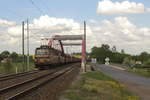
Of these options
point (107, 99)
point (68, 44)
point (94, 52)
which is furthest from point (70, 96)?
point (94, 52)

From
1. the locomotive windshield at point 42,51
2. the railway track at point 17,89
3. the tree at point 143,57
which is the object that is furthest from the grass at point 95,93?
the tree at point 143,57

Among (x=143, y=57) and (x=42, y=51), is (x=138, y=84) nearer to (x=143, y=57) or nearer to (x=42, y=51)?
(x=42, y=51)

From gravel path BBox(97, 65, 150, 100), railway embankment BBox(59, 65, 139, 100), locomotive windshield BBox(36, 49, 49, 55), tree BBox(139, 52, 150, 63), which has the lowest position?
gravel path BBox(97, 65, 150, 100)

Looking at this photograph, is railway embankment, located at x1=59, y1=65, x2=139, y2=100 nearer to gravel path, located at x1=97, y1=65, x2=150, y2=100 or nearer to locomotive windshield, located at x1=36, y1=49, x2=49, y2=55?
gravel path, located at x1=97, y1=65, x2=150, y2=100

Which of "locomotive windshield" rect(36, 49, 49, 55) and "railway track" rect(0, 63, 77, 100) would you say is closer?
"railway track" rect(0, 63, 77, 100)

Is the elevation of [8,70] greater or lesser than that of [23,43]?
lesser

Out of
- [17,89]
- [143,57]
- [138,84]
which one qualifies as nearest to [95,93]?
[17,89]

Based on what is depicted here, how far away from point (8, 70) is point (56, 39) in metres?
43.0

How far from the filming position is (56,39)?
3255 inches

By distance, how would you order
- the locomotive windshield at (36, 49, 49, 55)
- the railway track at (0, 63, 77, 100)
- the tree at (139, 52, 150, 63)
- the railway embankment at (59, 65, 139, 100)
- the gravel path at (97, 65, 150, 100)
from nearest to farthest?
the railway track at (0, 63, 77, 100) → the railway embankment at (59, 65, 139, 100) → the gravel path at (97, 65, 150, 100) → the locomotive windshield at (36, 49, 49, 55) → the tree at (139, 52, 150, 63)

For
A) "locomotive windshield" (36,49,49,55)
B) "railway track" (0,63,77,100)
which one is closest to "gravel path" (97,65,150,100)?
"railway track" (0,63,77,100)

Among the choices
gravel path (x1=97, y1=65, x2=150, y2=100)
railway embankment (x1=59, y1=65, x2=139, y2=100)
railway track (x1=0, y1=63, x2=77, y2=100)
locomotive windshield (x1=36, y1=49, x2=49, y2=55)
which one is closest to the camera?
railway track (x1=0, y1=63, x2=77, y2=100)

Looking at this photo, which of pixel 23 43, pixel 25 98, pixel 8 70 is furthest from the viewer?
pixel 23 43

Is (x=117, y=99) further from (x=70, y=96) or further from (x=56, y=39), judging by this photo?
(x=56, y=39)
